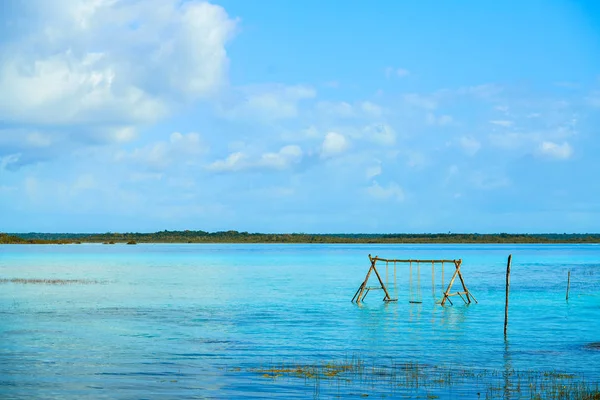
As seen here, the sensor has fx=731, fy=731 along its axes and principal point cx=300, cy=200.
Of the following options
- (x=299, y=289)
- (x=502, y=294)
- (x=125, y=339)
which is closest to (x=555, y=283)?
(x=502, y=294)

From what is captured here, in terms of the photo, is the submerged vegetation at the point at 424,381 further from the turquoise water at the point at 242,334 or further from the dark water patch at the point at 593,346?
the dark water patch at the point at 593,346

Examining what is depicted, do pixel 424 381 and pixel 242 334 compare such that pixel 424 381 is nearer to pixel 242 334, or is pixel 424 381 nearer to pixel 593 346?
Answer: pixel 593 346

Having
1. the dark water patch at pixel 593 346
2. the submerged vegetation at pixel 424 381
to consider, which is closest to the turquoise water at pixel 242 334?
the dark water patch at pixel 593 346

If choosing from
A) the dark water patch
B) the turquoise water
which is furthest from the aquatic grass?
the dark water patch

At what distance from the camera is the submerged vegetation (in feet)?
63.3

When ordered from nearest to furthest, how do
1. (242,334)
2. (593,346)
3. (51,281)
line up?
(593,346) < (242,334) < (51,281)

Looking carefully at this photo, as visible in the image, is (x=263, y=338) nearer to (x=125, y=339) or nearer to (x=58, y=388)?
(x=125, y=339)

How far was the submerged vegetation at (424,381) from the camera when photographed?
63.3 ft

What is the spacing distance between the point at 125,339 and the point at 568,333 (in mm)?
19316

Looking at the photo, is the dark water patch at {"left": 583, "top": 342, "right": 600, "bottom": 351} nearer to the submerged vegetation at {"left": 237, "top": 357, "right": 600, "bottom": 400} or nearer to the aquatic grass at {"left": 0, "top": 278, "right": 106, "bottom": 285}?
the submerged vegetation at {"left": 237, "top": 357, "right": 600, "bottom": 400}

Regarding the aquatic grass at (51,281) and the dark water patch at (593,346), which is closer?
the dark water patch at (593,346)

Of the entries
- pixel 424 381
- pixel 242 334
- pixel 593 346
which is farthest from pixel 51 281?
pixel 424 381

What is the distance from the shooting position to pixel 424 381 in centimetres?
2098

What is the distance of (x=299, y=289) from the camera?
184 ft
